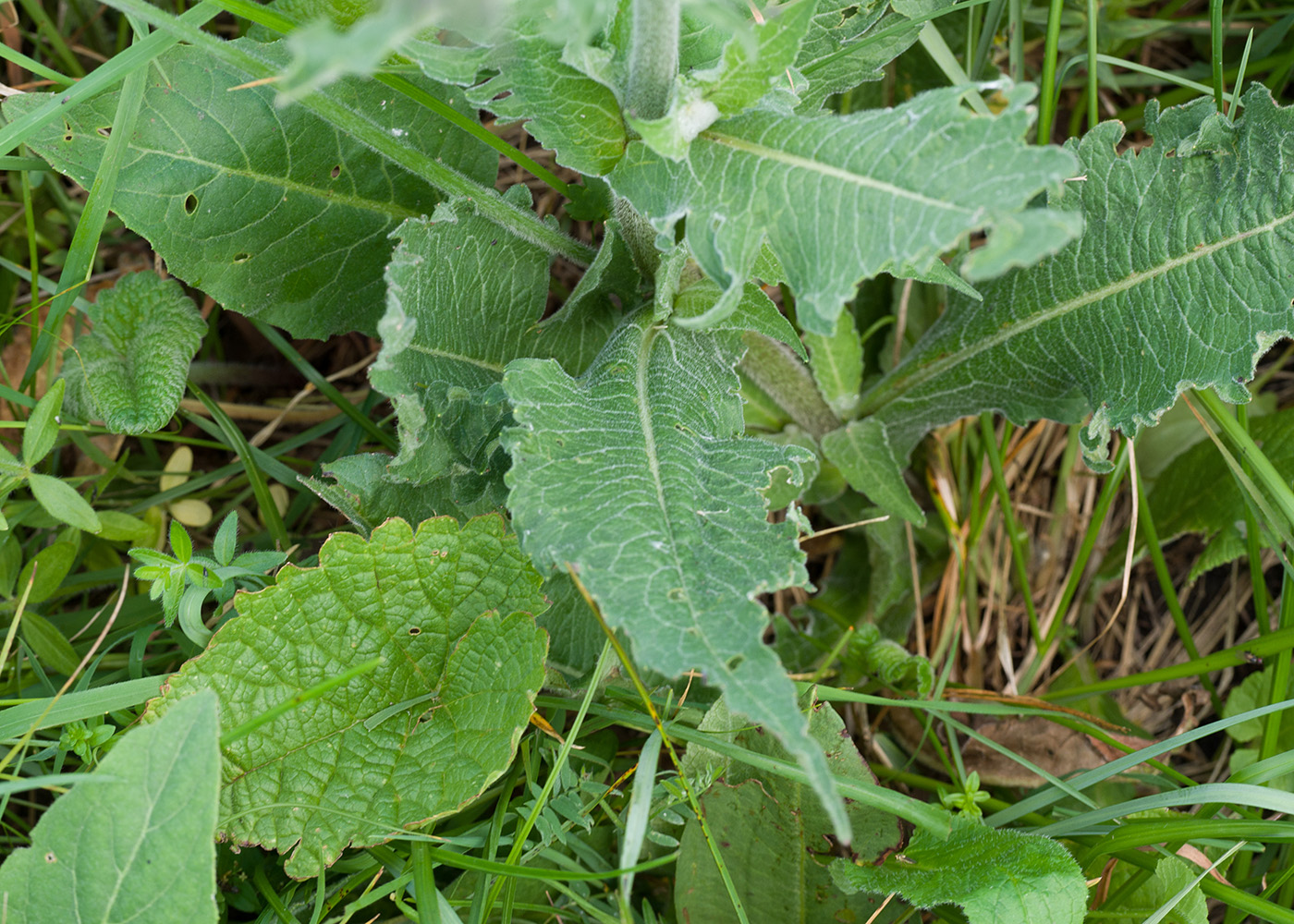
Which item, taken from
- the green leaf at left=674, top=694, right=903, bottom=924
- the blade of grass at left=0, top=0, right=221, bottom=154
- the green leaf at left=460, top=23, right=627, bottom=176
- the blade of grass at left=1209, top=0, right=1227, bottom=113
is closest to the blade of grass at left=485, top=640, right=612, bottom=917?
the green leaf at left=674, top=694, right=903, bottom=924

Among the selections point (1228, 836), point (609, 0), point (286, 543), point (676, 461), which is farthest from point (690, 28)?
point (1228, 836)

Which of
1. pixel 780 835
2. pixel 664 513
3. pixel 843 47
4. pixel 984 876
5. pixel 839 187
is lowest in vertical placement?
pixel 780 835

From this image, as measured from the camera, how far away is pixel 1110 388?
2207 mm

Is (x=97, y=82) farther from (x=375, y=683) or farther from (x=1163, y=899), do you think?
(x=1163, y=899)

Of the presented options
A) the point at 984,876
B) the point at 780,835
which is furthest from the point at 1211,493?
the point at 780,835

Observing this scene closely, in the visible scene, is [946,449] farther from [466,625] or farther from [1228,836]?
[466,625]

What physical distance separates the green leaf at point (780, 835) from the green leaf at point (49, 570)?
1545 millimetres

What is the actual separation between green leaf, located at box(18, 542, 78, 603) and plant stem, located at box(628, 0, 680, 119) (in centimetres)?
170

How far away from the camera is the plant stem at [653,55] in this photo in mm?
1585

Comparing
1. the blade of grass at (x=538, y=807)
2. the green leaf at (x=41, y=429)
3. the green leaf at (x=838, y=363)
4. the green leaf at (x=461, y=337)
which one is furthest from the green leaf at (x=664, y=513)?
the green leaf at (x=41, y=429)

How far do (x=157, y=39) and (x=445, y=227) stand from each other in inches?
27.0

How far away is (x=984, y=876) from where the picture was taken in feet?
6.23

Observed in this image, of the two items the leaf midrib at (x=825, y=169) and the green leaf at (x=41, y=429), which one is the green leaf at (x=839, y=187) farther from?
the green leaf at (x=41, y=429)

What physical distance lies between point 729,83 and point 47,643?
193 cm
